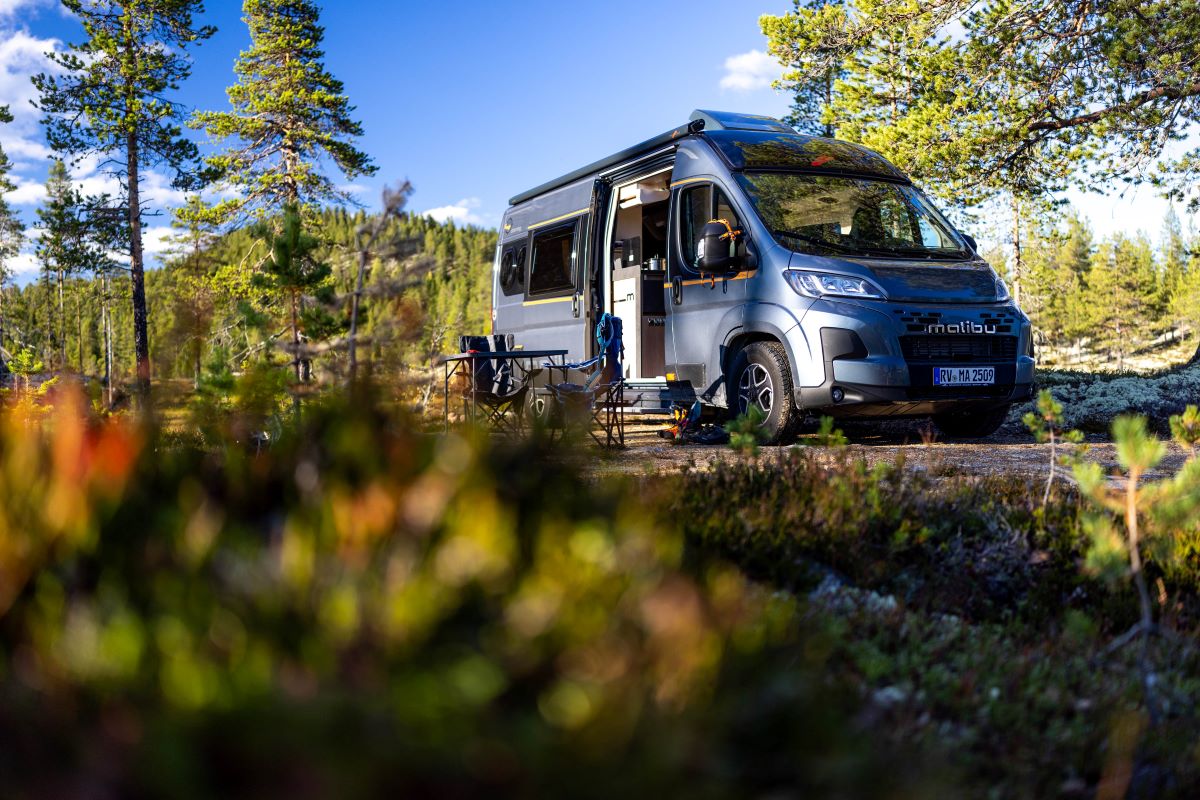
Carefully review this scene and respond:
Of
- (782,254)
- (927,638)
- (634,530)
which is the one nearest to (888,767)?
(634,530)

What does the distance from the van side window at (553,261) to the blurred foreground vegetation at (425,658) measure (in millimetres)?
8736

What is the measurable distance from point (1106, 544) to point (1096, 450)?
5431mm

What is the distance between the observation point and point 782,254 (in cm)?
791

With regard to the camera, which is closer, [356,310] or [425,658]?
[425,658]

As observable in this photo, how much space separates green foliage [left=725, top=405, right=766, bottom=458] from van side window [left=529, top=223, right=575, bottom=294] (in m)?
6.63

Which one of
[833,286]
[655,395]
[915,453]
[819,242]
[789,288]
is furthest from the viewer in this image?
[655,395]

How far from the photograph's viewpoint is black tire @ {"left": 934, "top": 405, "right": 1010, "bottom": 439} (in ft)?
29.1

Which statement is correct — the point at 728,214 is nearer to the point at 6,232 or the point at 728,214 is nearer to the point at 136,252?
the point at 136,252

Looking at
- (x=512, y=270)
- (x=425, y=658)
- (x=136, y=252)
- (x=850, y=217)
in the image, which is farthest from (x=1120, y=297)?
(x=425, y=658)

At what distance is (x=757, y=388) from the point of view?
27.5 feet

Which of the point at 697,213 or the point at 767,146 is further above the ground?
the point at 767,146

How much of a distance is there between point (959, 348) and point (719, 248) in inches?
89.1

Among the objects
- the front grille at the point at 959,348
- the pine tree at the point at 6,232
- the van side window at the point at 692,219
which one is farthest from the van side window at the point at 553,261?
the pine tree at the point at 6,232

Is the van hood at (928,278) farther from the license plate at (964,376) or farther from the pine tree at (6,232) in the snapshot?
the pine tree at (6,232)
